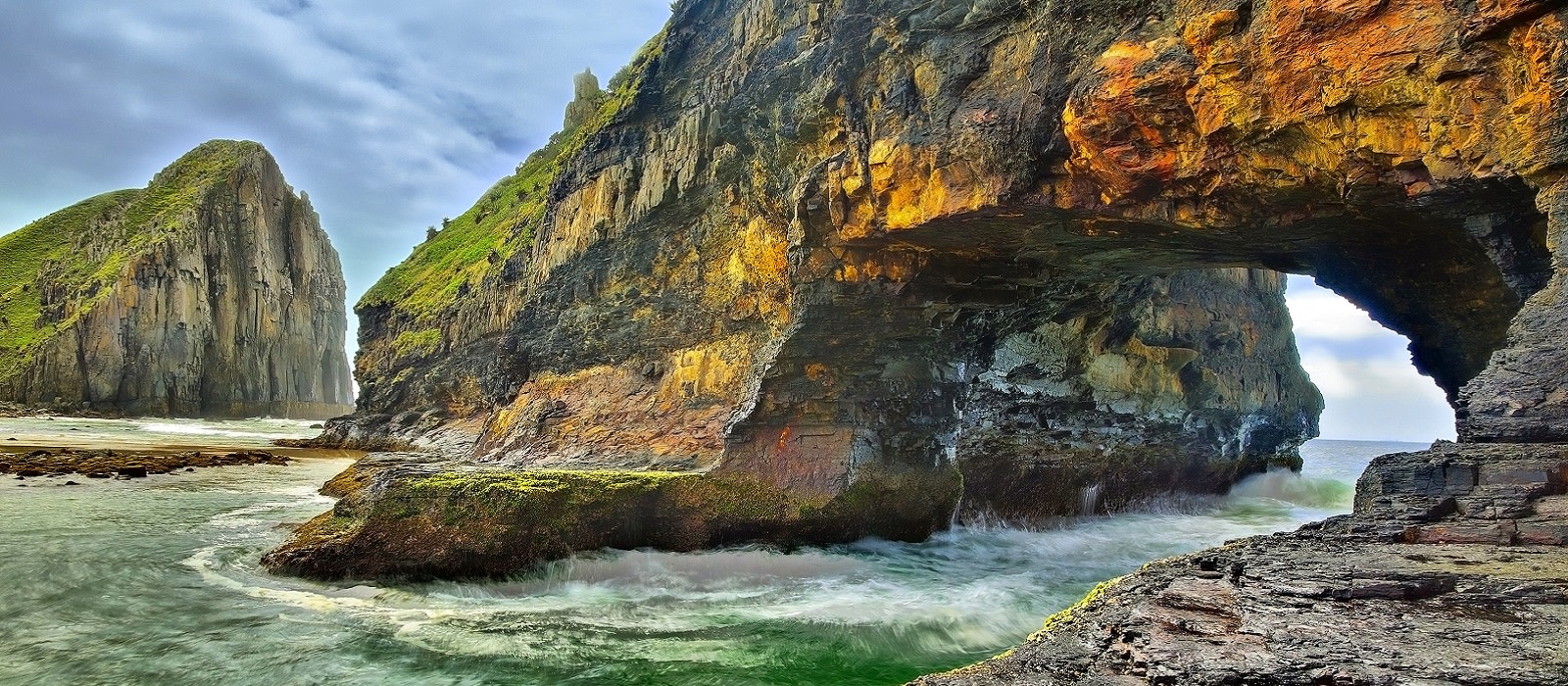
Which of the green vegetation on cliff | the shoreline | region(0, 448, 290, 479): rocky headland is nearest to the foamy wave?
region(0, 448, 290, 479): rocky headland

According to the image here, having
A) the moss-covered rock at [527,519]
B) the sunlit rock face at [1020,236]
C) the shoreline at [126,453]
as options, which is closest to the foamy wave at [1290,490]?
the sunlit rock face at [1020,236]

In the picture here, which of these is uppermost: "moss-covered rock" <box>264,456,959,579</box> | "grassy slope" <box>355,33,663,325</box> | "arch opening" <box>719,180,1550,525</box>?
"grassy slope" <box>355,33,663,325</box>

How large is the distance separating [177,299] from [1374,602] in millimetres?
90557

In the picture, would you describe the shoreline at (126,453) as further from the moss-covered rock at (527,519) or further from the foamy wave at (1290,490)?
the foamy wave at (1290,490)

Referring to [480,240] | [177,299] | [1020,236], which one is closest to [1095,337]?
[1020,236]

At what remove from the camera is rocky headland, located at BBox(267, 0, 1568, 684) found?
16.9 ft

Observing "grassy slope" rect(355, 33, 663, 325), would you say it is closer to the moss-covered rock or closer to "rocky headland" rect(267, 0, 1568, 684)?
"rocky headland" rect(267, 0, 1568, 684)

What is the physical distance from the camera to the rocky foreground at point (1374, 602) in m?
3.57

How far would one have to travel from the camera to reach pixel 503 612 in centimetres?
966

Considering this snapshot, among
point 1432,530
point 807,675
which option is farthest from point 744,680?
point 1432,530

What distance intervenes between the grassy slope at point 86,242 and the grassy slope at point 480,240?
39.8 metres

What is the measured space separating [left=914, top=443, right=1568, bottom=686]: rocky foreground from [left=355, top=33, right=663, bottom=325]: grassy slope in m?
23.3

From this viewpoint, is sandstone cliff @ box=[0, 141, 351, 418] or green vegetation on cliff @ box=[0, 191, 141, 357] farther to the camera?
green vegetation on cliff @ box=[0, 191, 141, 357]

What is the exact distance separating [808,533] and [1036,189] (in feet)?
22.8
